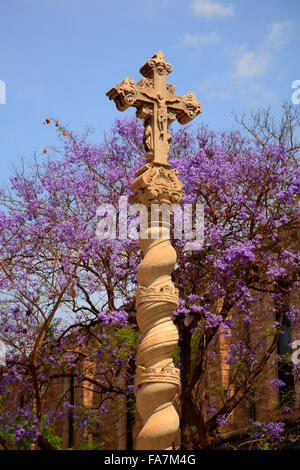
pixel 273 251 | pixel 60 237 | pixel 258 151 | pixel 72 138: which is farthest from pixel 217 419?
pixel 72 138

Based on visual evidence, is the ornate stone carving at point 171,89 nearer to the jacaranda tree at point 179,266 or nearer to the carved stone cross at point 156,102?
the carved stone cross at point 156,102

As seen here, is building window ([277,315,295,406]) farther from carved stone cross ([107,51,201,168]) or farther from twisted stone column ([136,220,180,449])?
twisted stone column ([136,220,180,449])

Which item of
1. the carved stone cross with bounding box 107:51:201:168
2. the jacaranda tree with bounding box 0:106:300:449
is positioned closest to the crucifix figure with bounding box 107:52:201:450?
the carved stone cross with bounding box 107:51:201:168

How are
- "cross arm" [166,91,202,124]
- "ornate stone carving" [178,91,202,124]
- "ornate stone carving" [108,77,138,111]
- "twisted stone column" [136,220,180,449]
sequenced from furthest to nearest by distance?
1. "ornate stone carving" [178,91,202,124]
2. "cross arm" [166,91,202,124]
3. "ornate stone carving" [108,77,138,111]
4. "twisted stone column" [136,220,180,449]

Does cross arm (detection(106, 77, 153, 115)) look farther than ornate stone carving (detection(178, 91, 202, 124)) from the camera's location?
No

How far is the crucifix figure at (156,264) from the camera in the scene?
Answer: 23.1 feet

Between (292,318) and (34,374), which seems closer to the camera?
(34,374)

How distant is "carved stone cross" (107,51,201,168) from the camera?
8164 millimetres

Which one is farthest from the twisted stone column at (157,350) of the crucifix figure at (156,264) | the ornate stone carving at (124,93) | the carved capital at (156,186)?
the ornate stone carving at (124,93)

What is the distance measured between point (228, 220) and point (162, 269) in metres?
7.29

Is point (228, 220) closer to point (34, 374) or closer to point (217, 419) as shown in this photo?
point (217, 419)

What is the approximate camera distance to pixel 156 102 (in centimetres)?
844

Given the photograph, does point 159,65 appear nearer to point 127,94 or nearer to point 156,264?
point 127,94

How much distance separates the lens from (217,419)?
48.1 ft
